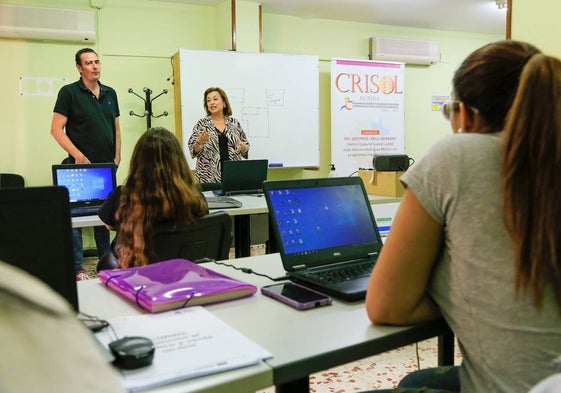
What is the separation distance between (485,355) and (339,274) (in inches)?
17.3

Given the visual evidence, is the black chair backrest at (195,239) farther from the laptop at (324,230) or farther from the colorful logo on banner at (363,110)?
the colorful logo on banner at (363,110)

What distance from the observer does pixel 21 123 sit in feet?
16.2

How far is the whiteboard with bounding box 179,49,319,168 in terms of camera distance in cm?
525

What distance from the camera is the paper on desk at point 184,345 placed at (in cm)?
76

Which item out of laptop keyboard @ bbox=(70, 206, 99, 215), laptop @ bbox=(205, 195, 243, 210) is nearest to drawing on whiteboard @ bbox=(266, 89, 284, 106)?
laptop @ bbox=(205, 195, 243, 210)

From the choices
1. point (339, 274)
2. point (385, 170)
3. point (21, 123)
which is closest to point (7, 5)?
point (21, 123)

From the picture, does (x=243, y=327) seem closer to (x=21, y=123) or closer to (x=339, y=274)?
(x=339, y=274)

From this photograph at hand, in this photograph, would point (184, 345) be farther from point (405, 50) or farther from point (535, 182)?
point (405, 50)

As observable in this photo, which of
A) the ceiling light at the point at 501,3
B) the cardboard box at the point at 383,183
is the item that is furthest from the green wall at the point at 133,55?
the cardboard box at the point at 383,183

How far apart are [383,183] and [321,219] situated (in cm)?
185

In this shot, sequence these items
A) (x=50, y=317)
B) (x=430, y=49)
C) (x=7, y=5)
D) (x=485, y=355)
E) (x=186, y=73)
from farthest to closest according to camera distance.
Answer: (x=430, y=49) → (x=186, y=73) → (x=7, y=5) → (x=485, y=355) → (x=50, y=317)

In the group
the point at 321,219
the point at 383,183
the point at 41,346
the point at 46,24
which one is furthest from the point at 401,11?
the point at 41,346

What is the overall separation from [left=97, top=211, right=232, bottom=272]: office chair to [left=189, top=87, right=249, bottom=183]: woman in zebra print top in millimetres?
2059

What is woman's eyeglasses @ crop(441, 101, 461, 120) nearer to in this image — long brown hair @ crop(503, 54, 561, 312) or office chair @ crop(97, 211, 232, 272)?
long brown hair @ crop(503, 54, 561, 312)
